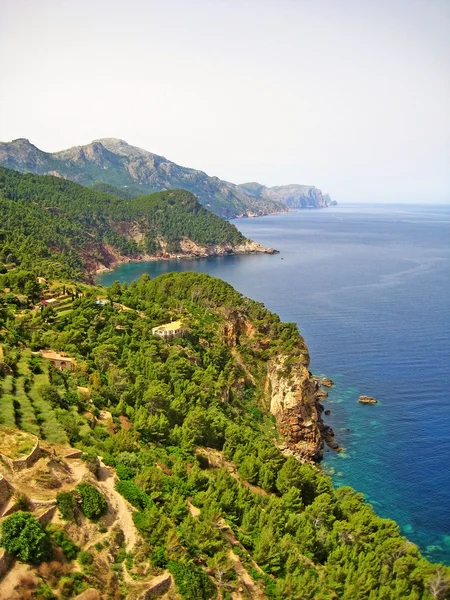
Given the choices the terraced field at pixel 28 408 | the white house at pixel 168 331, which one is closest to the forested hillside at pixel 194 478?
the terraced field at pixel 28 408

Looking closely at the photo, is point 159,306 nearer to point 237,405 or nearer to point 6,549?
point 237,405

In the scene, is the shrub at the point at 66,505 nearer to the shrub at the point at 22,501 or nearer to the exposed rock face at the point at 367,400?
the shrub at the point at 22,501

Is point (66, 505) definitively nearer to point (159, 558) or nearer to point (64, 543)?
point (64, 543)

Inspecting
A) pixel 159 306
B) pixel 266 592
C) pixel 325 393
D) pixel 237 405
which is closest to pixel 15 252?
pixel 159 306

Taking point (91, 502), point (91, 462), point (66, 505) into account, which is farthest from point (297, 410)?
point (66, 505)

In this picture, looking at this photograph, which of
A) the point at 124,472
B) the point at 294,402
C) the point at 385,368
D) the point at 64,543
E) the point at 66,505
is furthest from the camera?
the point at 385,368

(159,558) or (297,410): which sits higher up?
A: (159,558)

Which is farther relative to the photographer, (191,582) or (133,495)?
(133,495)
